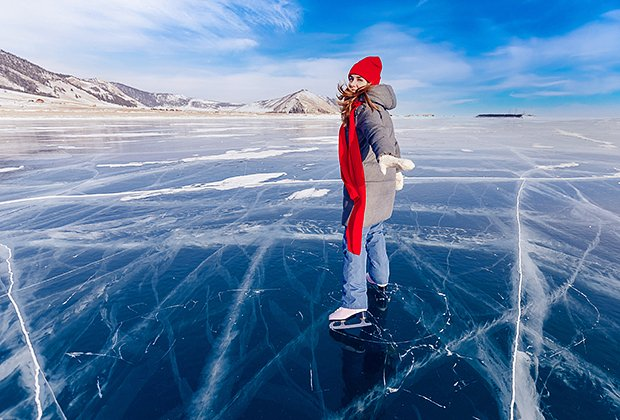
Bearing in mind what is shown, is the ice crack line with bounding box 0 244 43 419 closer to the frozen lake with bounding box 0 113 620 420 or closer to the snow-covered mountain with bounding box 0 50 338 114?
the frozen lake with bounding box 0 113 620 420

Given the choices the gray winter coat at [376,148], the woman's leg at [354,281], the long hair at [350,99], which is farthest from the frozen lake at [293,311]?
the long hair at [350,99]

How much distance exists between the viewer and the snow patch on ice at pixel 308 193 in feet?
17.5

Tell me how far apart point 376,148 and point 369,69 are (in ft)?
1.79

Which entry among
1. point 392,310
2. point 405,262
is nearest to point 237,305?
point 392,310

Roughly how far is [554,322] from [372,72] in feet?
7.28

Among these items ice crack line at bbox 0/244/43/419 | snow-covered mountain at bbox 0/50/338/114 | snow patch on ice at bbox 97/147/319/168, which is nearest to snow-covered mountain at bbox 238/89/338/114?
snow-covered mountain at bbox 0/50/338/114

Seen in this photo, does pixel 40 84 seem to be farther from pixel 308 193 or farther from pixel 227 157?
pixel 308 193

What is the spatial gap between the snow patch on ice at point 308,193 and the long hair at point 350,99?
3.29 m

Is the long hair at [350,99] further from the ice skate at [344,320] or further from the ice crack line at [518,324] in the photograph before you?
the ice crack line at [518,324]

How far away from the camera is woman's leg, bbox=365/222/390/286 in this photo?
7.88 feet

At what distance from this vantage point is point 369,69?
6.55 feet

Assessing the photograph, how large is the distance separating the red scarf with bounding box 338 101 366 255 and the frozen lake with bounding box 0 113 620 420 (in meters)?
0.69

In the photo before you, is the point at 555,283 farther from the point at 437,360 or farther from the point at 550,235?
the point at 437,360

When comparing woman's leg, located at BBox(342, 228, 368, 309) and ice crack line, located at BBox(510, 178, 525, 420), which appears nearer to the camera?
ice crack line, located at BBox(510, 178, 525, 420)
